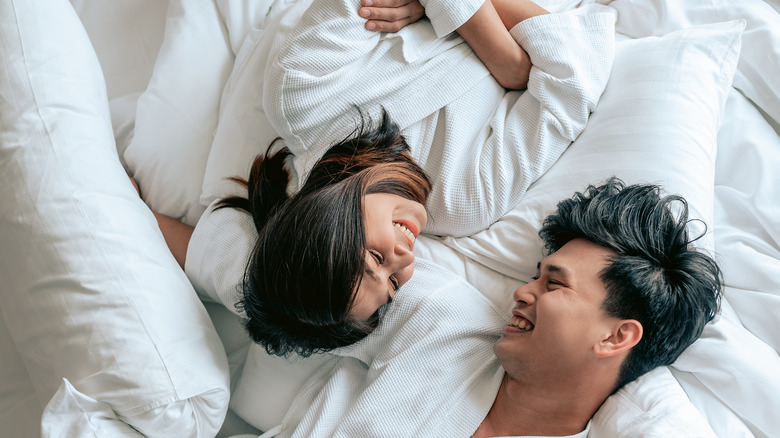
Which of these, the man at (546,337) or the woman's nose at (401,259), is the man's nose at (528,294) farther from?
the woman's nose at (401,259)

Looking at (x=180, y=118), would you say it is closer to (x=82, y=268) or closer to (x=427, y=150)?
(x=82, y=268)

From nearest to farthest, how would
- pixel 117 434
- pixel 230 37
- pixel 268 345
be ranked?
pixel 117 434 → pixel 268 345 → pixel 230 37

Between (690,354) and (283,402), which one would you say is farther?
(283,402)

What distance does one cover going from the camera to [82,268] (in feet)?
3.52

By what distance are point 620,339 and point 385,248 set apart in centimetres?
45

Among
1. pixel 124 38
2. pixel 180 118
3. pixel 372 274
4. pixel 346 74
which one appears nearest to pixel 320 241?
pixel 372 274

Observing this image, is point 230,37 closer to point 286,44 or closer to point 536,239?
point 286,44

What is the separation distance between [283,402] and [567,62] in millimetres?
954

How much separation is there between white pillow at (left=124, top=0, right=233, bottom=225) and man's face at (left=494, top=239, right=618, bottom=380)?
83cm

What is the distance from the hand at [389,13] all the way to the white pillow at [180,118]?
1.66 ft

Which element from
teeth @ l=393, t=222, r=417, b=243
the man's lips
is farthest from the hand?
the man's lips

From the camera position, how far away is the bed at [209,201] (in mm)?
1053

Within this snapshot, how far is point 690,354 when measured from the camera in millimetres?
1104

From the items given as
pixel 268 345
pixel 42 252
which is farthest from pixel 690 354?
pixel 42 252
